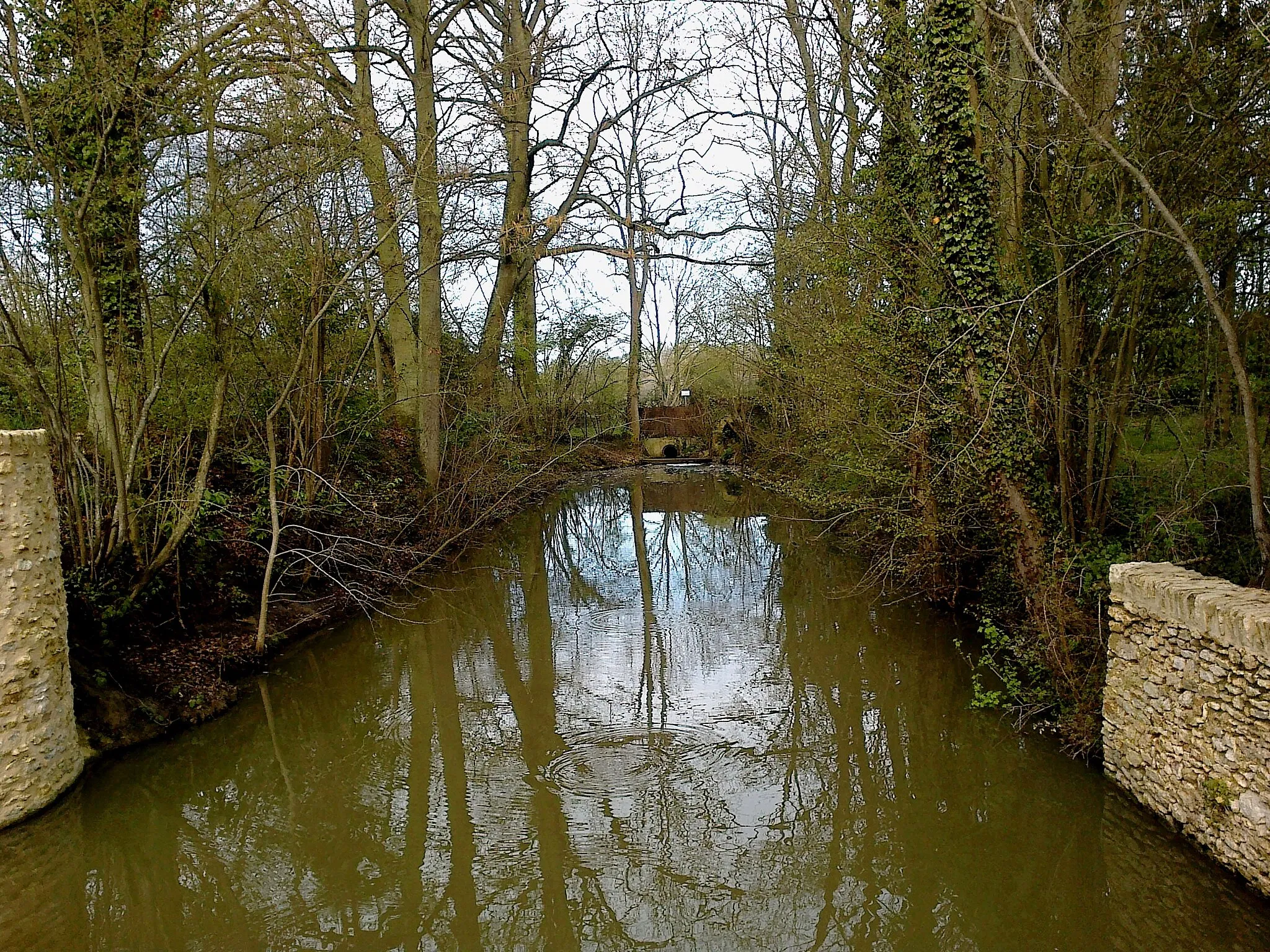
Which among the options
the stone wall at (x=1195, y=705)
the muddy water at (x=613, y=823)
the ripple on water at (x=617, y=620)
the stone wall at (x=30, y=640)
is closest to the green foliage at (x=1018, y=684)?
the muddy water at (x=613, y=823)

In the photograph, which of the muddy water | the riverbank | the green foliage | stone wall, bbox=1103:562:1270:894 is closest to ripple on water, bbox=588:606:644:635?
the muddy water

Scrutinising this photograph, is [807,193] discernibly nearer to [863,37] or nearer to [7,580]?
[863,37]

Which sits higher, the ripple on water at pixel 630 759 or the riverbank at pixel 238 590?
the riverbank at pixel 238 590

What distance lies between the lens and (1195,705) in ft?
15.4

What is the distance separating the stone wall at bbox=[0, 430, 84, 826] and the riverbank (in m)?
0.65

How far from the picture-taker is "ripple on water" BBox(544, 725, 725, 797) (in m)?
5.97

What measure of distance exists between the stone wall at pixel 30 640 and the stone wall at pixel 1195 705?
6.57 meters

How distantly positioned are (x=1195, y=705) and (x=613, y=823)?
3287 mm

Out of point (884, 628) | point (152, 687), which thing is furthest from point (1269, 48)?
point (152, 687)

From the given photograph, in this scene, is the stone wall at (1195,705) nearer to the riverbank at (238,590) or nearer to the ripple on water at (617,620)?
the ripple on water at (617,620)

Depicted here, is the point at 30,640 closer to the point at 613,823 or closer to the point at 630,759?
the point at 613,823

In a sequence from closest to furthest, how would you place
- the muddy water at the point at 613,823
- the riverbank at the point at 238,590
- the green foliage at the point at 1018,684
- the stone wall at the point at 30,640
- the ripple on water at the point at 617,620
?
the muddy water at the point at 613,823, the stone wall at the point at 30,640, the green foliage at the point at 1018,684, the riverbank at the point at 238,590, the ripple on water at the point at 617,620

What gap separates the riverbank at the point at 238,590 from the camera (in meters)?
6.73

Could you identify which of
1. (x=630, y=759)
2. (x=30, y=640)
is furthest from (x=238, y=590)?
(x=630, y=759)
